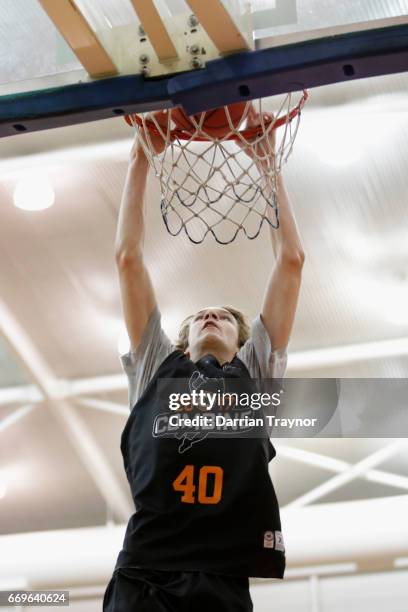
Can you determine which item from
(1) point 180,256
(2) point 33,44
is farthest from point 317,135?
(2) point 33,44

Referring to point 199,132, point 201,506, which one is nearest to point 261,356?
point 201,506

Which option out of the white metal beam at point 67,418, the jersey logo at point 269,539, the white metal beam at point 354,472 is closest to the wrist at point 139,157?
the jersey logo at point 269,539

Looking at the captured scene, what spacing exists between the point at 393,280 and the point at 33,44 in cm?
308

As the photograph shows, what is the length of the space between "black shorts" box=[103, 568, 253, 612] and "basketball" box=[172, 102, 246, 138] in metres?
1.07

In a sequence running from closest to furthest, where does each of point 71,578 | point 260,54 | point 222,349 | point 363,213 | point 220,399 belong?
point 260,54 < point 220,399 < point 222,349 < point 363,213 < point 71,578

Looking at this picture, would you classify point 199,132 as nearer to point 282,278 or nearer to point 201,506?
point 282,278

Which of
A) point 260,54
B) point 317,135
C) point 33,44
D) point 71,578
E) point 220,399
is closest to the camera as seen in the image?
point 260,54

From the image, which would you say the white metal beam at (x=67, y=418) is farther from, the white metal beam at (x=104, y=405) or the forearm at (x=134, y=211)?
the forearm at (x=134, y=211)

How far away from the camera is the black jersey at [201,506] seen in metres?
2.05

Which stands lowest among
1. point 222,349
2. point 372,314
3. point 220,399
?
point 220,399

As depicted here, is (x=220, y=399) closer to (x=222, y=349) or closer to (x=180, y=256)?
(x=222, y=349)

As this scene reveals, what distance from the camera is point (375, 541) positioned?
505 centimetres

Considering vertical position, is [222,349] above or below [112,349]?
below

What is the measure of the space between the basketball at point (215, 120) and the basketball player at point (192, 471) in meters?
0.16
